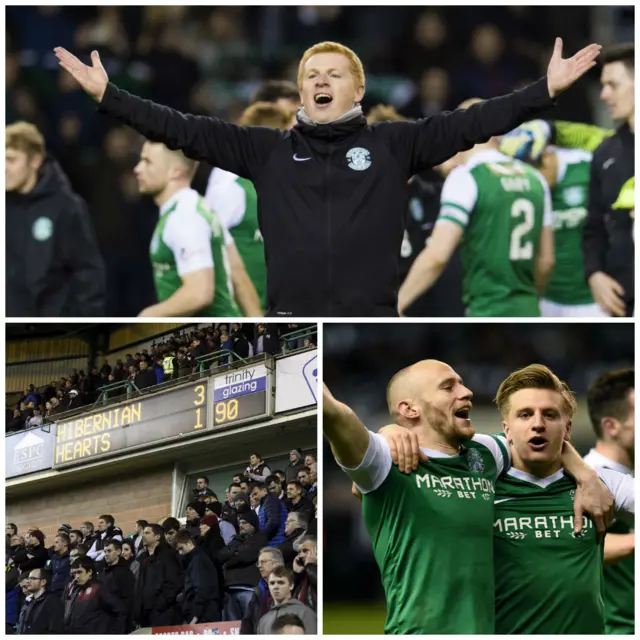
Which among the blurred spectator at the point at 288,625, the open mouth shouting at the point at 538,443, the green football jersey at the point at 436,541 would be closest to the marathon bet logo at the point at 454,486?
the green football jersey at the point at 436,541

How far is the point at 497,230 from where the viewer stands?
23.3 ft

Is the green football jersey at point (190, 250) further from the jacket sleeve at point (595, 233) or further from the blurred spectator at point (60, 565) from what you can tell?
the jacket sleeve at point (595, 233)

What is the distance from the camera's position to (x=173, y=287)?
7039mm

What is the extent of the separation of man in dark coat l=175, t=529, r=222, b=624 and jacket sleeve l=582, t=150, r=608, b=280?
268cm

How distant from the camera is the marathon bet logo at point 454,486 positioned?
5555mm

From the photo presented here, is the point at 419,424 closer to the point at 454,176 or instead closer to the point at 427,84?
the point at 454,176

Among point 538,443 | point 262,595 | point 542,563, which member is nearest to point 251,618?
point 262,595

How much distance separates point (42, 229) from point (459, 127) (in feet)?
8.47

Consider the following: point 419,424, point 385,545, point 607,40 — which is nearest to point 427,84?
point 607,40

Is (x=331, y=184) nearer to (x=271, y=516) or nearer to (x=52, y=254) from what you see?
(x=271, y=516)

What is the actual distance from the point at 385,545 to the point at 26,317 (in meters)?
2.58

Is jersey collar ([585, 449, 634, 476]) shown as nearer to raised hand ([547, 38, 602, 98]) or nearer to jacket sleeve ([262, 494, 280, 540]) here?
jacket sleeve ([262, 494, 280, 540])

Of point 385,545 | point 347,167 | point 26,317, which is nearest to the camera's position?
point 385,545

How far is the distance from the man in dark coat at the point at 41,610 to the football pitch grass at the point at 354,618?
140 cm
